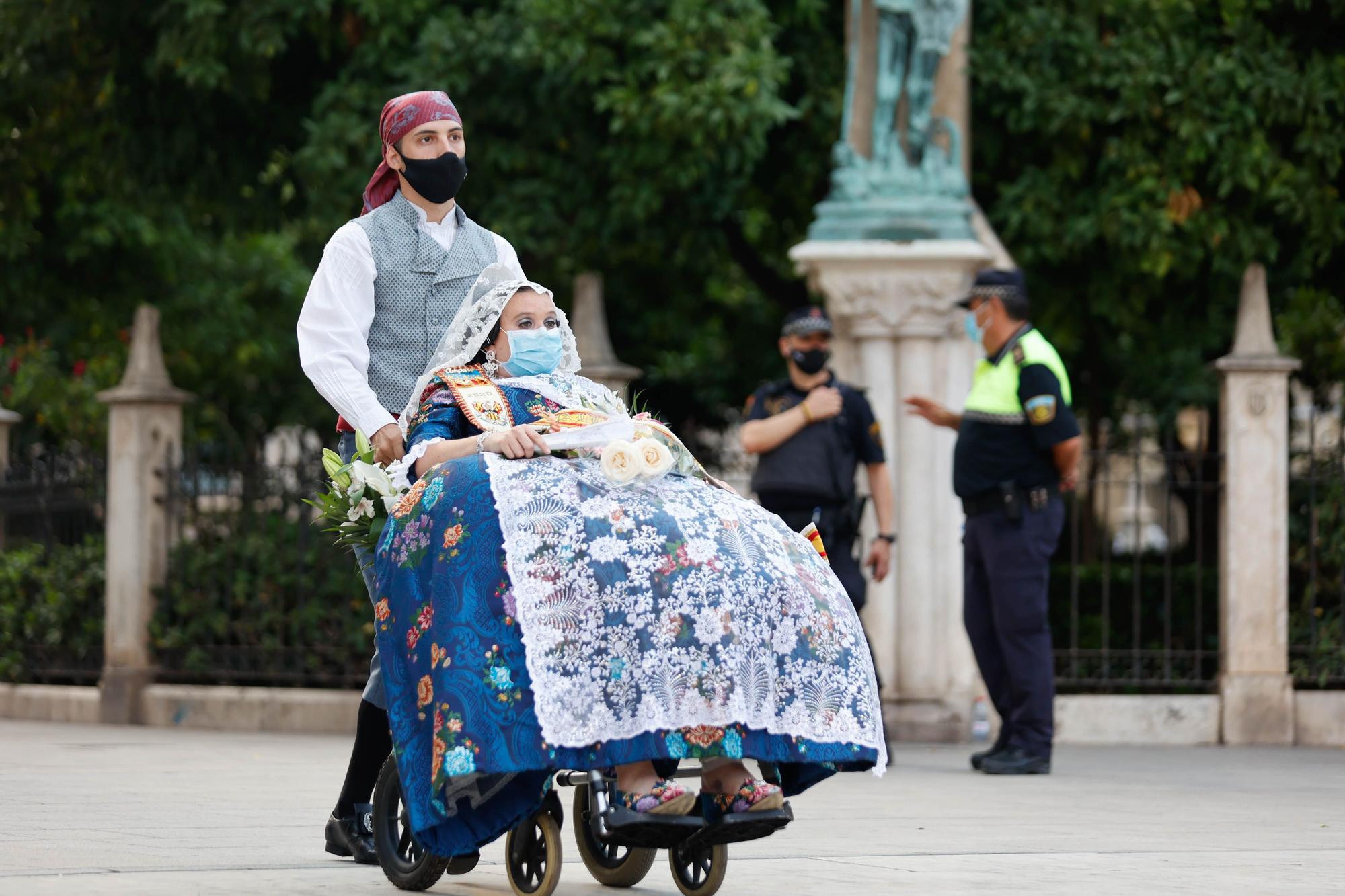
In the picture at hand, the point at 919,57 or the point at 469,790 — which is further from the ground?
the point at 919,57

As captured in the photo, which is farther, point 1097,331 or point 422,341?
point 1097,331

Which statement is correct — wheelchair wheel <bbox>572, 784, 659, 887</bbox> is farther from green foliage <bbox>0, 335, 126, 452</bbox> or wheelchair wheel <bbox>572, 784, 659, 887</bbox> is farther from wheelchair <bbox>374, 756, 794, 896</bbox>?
green foliage <bbox>0, 335, 126, 452</bbox>

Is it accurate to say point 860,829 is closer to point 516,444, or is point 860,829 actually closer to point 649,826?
point 649,826

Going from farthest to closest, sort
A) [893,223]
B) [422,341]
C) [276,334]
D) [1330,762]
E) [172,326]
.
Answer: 1. [276,334]
2. [172,326]
3. [893,223]
4. [1330,762]
5. [422,341]

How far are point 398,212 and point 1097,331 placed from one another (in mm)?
9080

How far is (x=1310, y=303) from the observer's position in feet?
46.1

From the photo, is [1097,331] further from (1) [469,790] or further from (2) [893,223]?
(1) [469,790]

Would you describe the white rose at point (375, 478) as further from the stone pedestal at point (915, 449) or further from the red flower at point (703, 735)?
the stone pedestal at point (915, 449)

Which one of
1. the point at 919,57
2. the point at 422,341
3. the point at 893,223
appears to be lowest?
the point at 422,341

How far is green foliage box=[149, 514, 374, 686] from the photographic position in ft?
39.2

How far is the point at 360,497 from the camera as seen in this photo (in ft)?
18.9

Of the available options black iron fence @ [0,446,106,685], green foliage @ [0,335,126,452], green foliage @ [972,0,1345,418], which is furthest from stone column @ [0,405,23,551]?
green foliage @ [972,0,1345,418]

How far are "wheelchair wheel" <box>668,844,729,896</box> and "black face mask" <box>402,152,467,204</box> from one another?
76.0 inches

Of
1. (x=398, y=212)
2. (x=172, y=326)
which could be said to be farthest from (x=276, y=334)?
(x=398, y=212)
